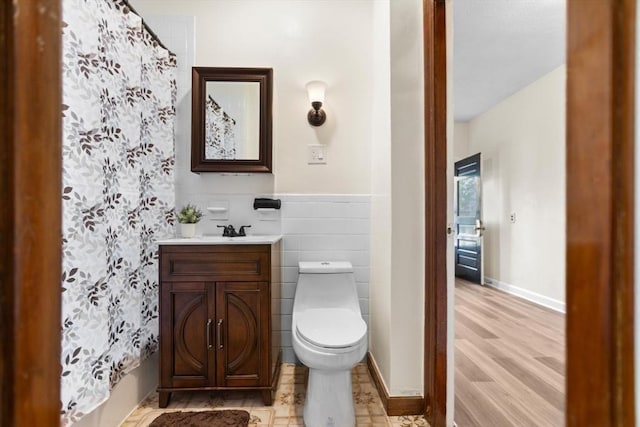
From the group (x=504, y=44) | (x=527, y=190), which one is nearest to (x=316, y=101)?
(x=504, y=44)

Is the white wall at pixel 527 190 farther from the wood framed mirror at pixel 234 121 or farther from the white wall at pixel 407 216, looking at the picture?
the wood framed mirror at pixel 234 121

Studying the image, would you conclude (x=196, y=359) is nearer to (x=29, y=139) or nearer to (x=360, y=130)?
(x=29, y=139)

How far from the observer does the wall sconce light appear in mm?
2066

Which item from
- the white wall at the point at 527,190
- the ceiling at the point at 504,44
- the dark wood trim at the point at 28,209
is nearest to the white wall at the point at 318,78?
the ceiling at the point at 504,44

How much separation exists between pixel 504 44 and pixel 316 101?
211 centimetres

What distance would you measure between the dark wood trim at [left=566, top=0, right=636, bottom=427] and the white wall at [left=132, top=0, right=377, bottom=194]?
1724mm

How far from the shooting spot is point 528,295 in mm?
3676

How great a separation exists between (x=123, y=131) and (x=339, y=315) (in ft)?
4.67

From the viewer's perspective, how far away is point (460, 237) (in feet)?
16.1

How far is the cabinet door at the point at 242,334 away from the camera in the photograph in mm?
1645

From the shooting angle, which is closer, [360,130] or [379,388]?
[379,388]

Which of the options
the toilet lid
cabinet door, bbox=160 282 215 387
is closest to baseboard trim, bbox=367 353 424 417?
the toilet lid

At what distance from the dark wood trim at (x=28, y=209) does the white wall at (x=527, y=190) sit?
394cm

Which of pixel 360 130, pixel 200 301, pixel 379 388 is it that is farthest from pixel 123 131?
pixel 379 388
